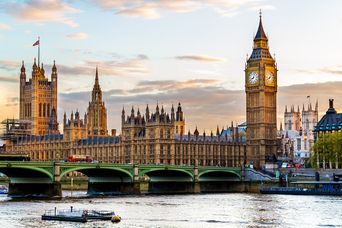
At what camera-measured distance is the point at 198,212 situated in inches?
3231

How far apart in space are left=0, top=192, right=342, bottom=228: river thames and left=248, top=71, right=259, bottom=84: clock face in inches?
2578

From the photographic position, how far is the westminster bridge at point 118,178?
109m

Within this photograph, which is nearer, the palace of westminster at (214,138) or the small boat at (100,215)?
the small boat at (100,215)

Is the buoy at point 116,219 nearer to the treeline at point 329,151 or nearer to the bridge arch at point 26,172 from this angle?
the bridge arch at point 26,172

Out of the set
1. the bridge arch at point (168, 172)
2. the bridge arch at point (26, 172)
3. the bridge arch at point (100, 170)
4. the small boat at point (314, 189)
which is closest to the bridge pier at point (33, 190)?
the bridge arch at point (26, 172)

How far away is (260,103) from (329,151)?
1220 inches

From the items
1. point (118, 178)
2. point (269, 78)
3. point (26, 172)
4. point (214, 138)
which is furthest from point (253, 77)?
point (26, 172)

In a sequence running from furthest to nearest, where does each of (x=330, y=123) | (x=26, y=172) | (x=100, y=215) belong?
1. (x=330, y=123)
2. (x=26, y=172)
3. (x=100, y=215)

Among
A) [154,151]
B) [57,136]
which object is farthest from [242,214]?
[57,136]

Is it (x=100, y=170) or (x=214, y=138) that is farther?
(x=214, y=138)

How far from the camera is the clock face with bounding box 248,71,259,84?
169875 millimetres

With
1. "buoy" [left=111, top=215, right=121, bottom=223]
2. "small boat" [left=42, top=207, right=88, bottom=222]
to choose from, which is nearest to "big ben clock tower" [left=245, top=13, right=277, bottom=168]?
"small boat" [left=42, top=207, right=88, bottom=222]

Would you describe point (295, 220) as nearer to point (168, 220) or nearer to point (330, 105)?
point (168, 220)

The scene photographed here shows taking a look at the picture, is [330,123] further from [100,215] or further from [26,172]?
[100,215]
